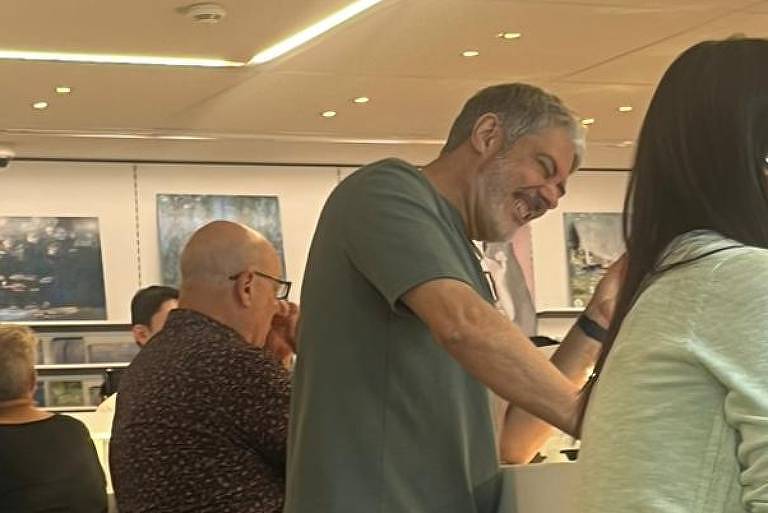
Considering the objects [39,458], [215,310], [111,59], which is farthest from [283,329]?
[111,59]

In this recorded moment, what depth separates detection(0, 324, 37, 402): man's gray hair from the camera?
4.69m

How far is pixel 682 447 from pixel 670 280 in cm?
16

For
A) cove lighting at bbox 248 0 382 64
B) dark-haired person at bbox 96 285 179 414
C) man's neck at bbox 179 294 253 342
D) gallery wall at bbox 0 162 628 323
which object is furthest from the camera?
gallery wall at bbox 0 162 628 323

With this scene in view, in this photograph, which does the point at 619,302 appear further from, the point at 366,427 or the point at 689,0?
the point at 689,0

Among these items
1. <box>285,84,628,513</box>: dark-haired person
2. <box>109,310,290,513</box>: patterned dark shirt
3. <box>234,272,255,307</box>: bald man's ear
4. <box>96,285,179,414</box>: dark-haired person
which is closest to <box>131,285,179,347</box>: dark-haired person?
<box>96,285,179,414</box>: dark-haired person

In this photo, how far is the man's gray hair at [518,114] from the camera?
229cm

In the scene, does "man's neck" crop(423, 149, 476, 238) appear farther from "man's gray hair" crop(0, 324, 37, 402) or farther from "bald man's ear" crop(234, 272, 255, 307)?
"man's gray hair" crop(0, 324, 37, 402)

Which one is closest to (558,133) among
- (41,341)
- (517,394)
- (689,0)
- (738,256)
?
(517,394)

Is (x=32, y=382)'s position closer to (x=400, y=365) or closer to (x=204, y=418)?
(x=204, y=418)

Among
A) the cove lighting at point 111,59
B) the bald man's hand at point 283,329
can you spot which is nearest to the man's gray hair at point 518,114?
the bald man's hand at point 283,329

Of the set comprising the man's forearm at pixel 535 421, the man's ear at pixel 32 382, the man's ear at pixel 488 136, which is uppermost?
the man's ear at pixel 488 136

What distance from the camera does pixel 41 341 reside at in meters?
9.33

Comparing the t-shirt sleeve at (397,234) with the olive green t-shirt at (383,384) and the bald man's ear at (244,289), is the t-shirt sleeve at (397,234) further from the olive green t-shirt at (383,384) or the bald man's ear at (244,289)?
the bald man's ear at (244,289)

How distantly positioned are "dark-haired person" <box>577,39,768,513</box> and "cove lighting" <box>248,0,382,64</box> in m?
4.96
